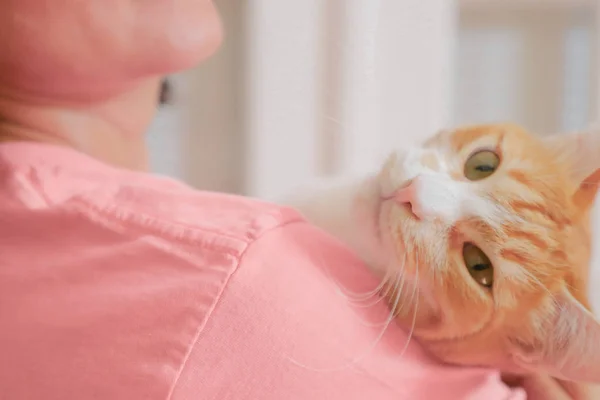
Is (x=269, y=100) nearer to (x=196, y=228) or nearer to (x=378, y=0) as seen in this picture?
(x=378, y=0)

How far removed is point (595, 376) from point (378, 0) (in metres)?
0.39

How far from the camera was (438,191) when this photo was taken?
0.51 metres

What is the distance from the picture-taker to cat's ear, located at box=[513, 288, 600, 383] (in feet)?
1.46

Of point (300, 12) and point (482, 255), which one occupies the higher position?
point (300, 12)

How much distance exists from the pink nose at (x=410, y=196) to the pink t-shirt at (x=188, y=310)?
0.07 meters

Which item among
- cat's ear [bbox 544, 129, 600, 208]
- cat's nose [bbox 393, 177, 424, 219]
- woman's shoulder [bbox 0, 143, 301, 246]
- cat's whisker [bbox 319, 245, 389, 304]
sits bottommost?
cat's whisker [bbox 319, 245, 389, 304]

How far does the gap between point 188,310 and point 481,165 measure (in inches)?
10.6

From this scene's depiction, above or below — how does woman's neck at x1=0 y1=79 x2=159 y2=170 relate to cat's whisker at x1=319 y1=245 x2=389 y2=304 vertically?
above

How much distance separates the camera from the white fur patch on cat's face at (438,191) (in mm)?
492

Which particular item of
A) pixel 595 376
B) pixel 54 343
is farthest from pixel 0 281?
pixel 595 376

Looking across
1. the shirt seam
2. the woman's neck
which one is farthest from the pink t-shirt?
the woman's neck

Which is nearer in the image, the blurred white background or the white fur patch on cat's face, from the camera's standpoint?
the white fur patch on cat's face

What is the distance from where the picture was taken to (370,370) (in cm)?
44

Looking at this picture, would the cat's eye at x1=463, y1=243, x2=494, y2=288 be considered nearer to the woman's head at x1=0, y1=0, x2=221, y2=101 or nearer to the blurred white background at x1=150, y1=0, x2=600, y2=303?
the blurred white background at x1=150, y1=0, x2=600, y2=303
